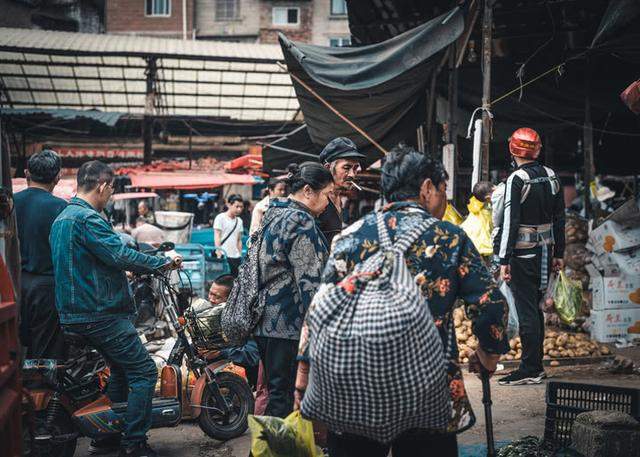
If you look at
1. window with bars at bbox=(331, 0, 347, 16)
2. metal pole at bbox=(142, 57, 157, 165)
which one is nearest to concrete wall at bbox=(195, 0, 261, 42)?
window with bars at bbox=(331, 0, 347, 16)

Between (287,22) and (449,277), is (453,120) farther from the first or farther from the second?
(287,22)

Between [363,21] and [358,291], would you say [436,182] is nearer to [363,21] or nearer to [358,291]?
[358,291]

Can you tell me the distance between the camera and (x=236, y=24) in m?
38.0

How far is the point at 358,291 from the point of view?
256 centimetres

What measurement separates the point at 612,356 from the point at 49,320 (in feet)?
18.2

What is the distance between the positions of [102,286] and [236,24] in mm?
35297

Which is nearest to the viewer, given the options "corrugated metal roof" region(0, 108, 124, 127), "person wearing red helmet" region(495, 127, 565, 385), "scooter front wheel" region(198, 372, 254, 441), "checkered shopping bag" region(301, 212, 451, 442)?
"checkered shopping bag" region(301, 212, 451, 442)

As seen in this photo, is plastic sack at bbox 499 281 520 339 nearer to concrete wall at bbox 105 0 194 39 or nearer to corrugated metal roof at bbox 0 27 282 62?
corrugated metal roof at bbox 0 27 282 62

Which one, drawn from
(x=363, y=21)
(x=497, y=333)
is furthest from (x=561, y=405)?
(x=363, y=21)

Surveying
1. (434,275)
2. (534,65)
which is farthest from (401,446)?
(534,65)

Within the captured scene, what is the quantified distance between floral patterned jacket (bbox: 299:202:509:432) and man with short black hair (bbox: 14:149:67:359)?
3305 mm

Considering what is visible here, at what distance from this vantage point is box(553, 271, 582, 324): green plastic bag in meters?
7.56

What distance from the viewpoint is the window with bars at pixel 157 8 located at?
38.7m

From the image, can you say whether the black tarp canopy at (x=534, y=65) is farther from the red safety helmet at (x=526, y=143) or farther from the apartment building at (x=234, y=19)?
the apartment building at (x=234, y=19)
